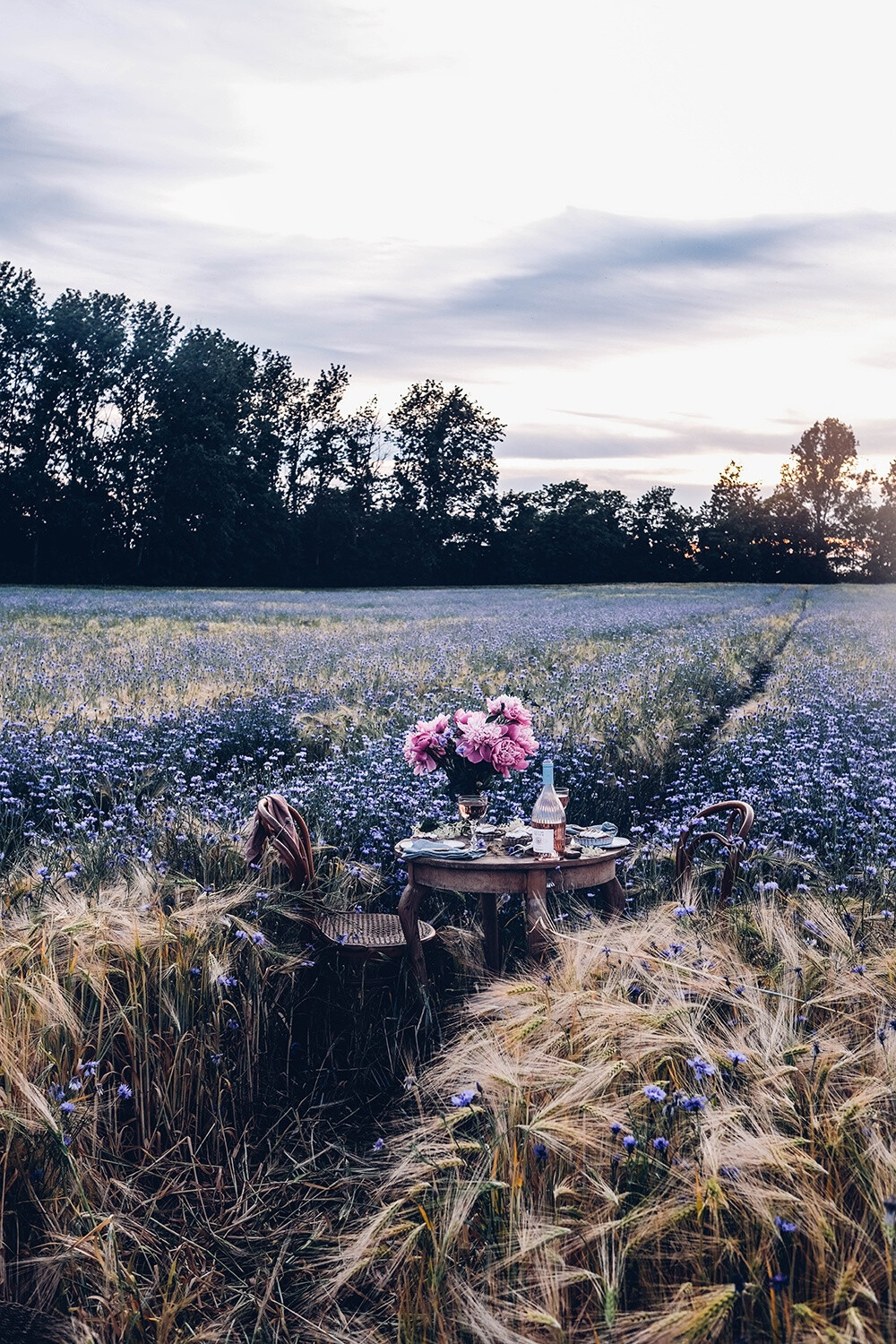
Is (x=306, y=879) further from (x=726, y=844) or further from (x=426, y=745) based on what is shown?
(x=726, y=844)

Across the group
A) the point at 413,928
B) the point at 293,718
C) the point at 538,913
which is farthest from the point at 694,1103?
the point at 293,718

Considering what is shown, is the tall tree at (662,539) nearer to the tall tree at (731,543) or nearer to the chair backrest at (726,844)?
the tall tree at (731,543)

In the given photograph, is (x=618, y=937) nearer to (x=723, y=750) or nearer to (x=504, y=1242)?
(x=504, y=1242)

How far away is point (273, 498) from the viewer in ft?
176

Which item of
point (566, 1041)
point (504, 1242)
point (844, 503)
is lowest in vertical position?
point (504, 1242)

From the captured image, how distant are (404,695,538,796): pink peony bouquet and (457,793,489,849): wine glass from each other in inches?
1.6

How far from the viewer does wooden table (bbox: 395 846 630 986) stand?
406 centimetres

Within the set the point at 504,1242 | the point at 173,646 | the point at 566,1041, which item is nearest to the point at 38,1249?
the point at 504,1242

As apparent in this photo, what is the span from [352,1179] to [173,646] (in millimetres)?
11730

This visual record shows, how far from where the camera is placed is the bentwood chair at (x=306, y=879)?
160 inches

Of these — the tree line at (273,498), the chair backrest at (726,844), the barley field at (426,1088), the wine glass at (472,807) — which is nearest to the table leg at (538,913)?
the barley field at (426,1088)

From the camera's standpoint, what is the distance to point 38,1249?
110 inches

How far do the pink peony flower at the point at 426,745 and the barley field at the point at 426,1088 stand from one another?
845 millimetres

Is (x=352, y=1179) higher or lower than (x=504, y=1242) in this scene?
lower
